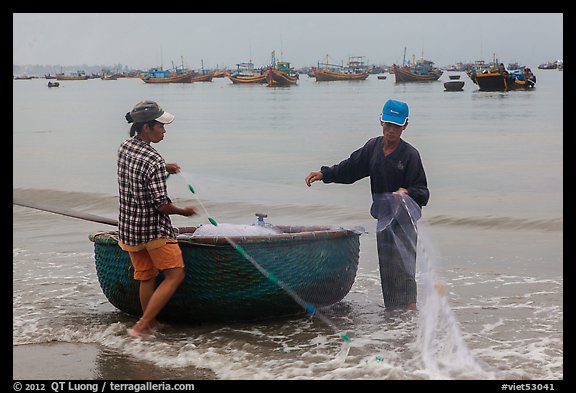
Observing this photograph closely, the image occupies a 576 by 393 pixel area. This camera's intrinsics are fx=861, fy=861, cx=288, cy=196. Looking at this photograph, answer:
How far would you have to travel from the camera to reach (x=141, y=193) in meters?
5.35

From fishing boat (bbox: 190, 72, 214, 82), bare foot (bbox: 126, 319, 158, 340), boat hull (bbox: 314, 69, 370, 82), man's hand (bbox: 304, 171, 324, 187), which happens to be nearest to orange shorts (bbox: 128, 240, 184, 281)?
bare foot (bbox: 126, 319, 158, 340)

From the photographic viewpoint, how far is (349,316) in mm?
6133

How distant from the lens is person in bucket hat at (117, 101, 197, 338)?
17.5 feet

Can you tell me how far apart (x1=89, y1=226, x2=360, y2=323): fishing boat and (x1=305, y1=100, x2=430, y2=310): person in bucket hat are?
27 cm

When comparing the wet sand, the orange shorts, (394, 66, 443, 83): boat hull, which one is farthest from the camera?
(394, 66, 443, 83): boat hull

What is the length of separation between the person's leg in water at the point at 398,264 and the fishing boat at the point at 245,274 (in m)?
0.23

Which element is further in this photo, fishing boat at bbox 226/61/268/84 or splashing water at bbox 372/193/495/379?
fishing boat at bbox 226/61/268/84

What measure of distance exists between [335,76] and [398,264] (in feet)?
342

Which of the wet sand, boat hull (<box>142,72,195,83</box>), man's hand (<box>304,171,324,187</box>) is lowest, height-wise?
the wet sand

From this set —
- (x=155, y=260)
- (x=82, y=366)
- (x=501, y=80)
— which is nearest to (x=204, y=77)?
(x=501, y=80)

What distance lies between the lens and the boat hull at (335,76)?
106644 millimetres

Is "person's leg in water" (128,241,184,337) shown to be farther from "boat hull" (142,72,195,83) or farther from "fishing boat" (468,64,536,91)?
"boat hull" (142,72,195,83)

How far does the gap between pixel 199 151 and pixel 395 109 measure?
15.5 metres
